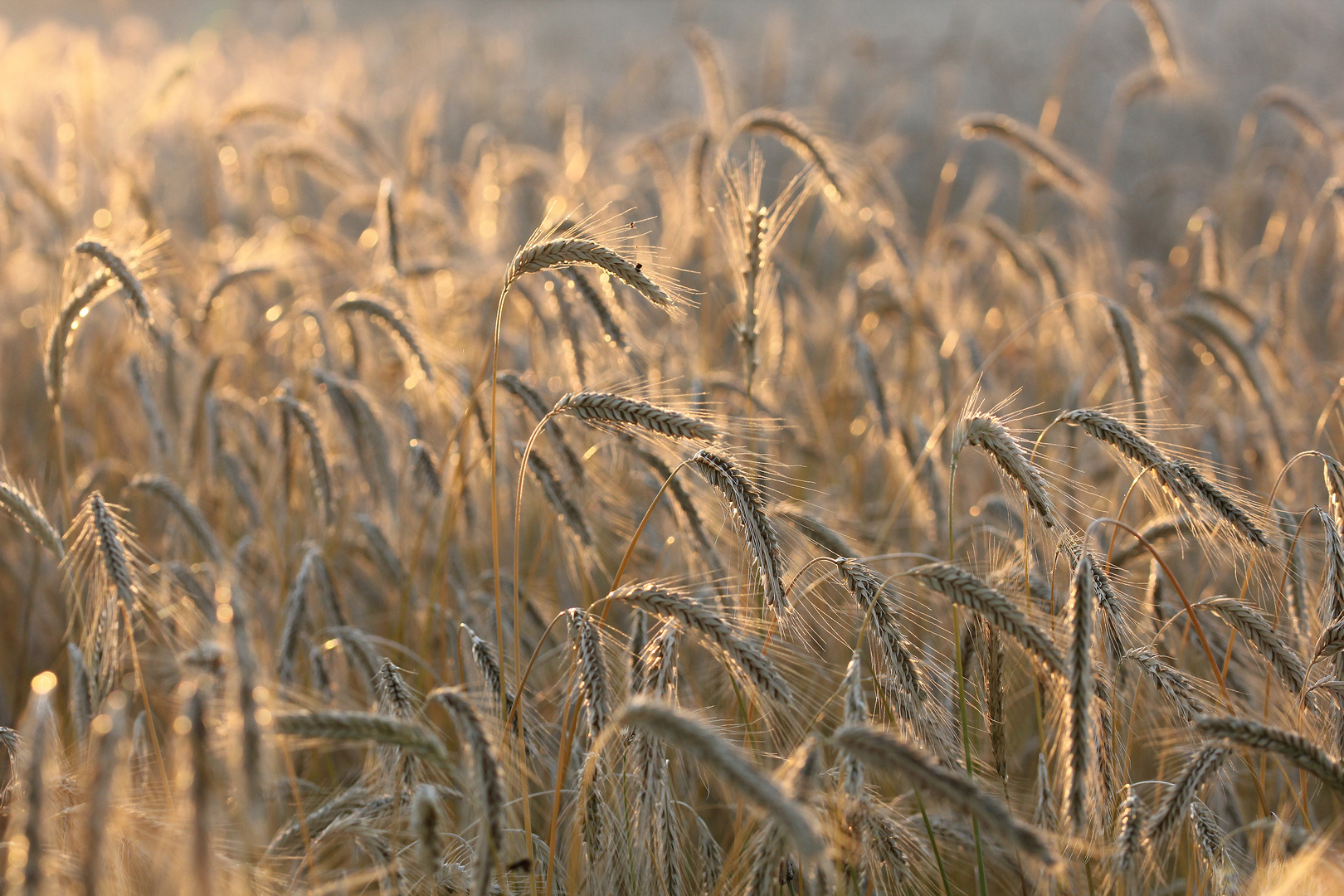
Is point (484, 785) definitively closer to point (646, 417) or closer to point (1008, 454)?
point (646, 417)

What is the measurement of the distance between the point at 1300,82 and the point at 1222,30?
3075 mm

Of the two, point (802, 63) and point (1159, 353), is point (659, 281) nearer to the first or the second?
point (1159, 353)

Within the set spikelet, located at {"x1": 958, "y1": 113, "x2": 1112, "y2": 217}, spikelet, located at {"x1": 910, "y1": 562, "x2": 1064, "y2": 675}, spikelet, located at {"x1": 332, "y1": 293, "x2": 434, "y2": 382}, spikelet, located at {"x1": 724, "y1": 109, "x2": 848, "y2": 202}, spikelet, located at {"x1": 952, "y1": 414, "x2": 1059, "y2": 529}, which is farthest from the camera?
spikelet, located at {"x1": 958, "y1": 113, "x2": 1112, "y2": 217}

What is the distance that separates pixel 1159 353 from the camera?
300cm

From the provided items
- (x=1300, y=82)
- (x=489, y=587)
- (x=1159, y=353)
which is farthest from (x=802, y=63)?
(x=489, y=587)

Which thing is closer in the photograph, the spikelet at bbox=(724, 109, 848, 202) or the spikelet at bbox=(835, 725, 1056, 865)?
the spikelet at bbox=(835, 725, 1056, 865)

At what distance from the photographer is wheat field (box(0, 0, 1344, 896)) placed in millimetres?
1429

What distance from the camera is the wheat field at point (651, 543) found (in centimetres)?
143

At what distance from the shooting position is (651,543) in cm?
283

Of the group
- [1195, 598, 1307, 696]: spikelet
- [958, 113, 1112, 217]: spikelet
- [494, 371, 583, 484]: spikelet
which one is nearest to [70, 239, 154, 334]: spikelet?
[494, 371, 583, 484]: spikelet

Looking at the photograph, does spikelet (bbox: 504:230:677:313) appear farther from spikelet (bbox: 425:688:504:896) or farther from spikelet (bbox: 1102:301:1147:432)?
spikelet (bbox: 1102:301:1147:432)

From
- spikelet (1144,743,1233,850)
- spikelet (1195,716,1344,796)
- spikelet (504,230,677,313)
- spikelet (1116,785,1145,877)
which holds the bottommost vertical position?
spikelet (1116,785,1145,877)

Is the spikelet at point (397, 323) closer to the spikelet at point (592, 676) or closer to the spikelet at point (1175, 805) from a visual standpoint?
the spikelet at point (592, 676)

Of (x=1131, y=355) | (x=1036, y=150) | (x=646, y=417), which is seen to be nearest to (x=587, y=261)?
(x=646, y=417)
